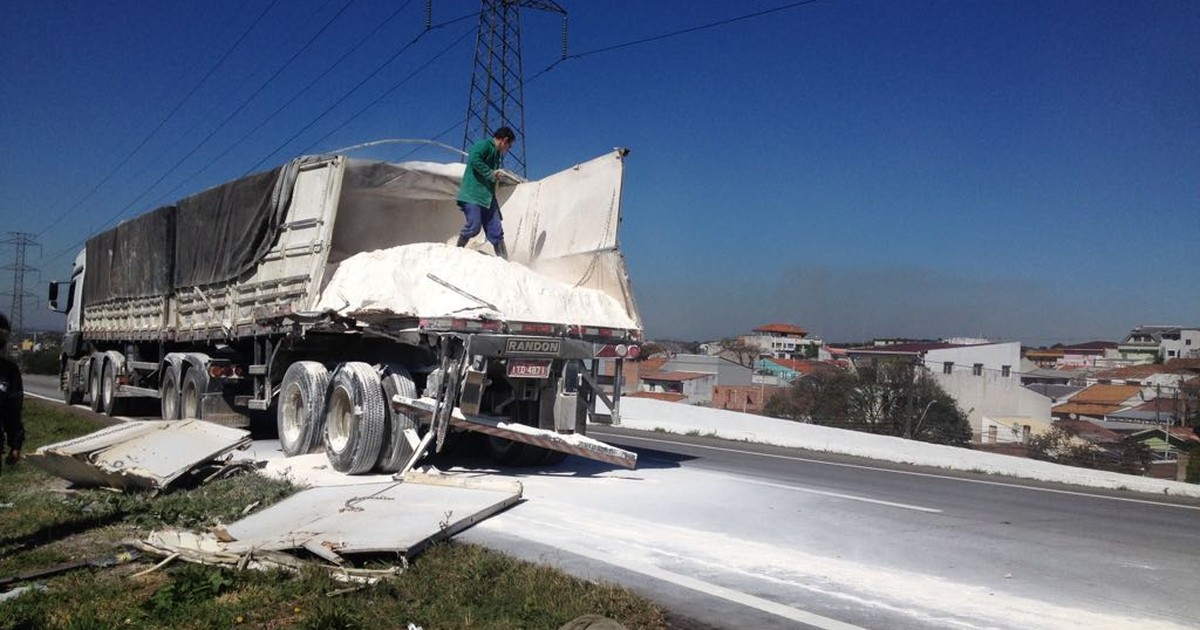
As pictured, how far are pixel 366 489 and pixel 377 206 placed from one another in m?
4.68

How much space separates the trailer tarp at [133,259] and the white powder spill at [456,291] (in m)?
6.61

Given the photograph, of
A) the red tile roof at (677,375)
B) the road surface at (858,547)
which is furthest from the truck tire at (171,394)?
the red tile roof at (677,375)

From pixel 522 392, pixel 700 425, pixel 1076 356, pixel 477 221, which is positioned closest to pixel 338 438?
pixel 522 392

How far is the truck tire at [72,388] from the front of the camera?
66.9 ft

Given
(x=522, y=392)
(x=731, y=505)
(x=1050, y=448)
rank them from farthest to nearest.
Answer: (x=1050, y=448)
(x=522, y=392)
(x=731, y=505)

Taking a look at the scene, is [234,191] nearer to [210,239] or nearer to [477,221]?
[210,239]

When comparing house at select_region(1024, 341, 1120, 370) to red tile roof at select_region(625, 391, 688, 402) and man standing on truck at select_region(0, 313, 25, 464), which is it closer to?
red tile roof at select_region(625, 391, 688, 402)

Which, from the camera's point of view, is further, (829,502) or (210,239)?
(210,239)

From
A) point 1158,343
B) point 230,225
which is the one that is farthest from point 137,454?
point 1158,343

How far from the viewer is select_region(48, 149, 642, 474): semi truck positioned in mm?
8914

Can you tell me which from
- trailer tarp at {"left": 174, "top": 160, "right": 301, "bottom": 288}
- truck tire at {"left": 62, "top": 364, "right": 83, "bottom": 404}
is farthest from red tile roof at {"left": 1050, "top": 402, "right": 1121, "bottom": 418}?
truck tire at {"left": 62, "top": 364, "right": 83, "bottom": 404}

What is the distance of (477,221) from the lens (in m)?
11.1

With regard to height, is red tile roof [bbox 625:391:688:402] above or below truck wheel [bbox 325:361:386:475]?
below

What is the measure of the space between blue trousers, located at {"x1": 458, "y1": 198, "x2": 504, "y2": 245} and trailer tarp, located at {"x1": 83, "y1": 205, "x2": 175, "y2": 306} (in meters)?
6.71
